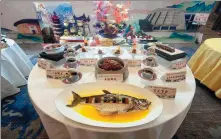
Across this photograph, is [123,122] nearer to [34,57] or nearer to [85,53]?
[85,53]

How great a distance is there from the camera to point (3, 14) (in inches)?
105

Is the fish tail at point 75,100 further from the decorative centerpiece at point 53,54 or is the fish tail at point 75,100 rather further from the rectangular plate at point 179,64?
the rectangular plate at point 179,64

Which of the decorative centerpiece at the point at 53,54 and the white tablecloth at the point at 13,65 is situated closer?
the decorative centerpiece at the point at 53,54

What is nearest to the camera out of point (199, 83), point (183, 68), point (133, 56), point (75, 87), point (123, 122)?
point (123, 122)

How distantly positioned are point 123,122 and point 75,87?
310 millimetres

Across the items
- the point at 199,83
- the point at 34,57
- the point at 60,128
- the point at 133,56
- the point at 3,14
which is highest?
the point at 3,14

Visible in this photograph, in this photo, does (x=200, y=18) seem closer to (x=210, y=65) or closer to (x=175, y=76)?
(x=210, y=65)

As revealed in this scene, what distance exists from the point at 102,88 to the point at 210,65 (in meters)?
1.36

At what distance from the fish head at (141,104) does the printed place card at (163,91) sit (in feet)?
0.30

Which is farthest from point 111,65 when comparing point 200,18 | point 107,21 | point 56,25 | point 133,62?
point 200,18

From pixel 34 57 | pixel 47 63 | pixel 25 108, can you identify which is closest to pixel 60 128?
pixel 47 63

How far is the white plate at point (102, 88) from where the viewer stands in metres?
0.68

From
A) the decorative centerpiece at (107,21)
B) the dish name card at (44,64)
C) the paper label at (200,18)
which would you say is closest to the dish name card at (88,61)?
the dish name card at (44,64)

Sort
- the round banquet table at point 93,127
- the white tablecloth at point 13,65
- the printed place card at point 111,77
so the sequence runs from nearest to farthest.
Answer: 1. the round banquet table at point 93,127
2. the printed place card at point 111,77
3. the white tablecloth at point 13,65
